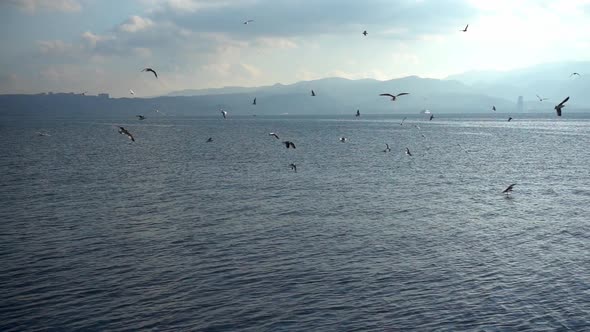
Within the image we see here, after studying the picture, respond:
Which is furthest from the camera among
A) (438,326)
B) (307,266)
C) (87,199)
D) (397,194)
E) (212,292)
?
(397,194)

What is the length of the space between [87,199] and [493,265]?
39454mm

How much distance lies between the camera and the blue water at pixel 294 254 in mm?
23688

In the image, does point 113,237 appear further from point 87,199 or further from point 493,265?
point 493,265

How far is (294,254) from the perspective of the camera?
32906 mm

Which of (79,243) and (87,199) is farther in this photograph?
(87,199)

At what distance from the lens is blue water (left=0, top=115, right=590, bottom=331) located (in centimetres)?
2369

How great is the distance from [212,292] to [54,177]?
1999 inches

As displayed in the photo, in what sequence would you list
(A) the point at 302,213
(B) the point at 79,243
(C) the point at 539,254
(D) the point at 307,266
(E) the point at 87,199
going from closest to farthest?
(D) the point at 307,266
(C) the point at 539,254
(B) the point at 79,243
(A) the point at 302,213
(E) the point at 87,199

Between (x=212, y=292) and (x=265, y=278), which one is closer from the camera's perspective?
(x=212, y=292)

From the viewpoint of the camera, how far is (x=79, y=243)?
115 feet

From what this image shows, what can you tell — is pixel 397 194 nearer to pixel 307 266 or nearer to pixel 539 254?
pixel 539 254

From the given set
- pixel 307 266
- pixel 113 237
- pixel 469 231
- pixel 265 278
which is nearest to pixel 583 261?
pixel 469 231

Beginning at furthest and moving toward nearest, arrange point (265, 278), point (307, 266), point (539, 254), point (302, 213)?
point (302, 213) < point (539, 254) < point (307, 266) < point (265, 278)

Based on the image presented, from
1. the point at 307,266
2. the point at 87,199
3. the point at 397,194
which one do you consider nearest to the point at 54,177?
the point at 87,199
